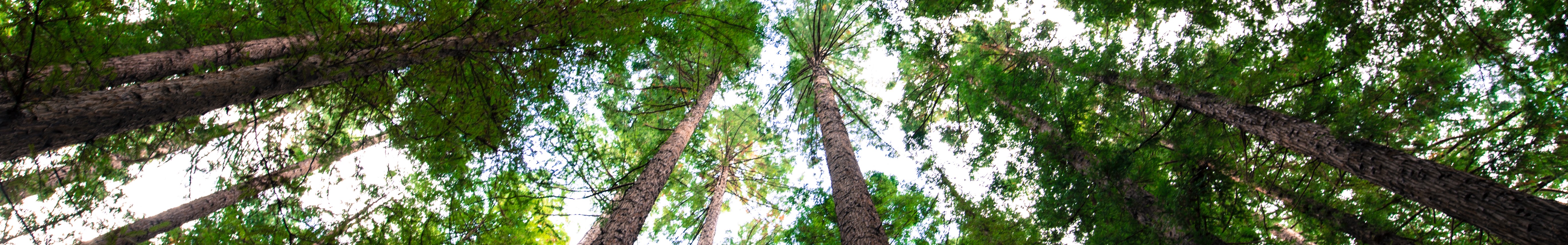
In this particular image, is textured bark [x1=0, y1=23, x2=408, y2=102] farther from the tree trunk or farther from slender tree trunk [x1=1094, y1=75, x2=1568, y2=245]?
the tree trunk

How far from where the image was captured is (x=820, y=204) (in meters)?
7.64

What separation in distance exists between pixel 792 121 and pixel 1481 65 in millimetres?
7596

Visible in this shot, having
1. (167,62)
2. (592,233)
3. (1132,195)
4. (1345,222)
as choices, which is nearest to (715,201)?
(592,233)

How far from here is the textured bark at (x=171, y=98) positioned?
2.42 meters

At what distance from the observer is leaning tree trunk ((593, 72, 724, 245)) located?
5.23m

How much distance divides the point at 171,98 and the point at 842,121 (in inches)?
222

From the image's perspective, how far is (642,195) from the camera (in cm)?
584

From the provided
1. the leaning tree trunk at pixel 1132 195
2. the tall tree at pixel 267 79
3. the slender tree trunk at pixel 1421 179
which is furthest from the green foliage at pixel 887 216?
the tall tree at pixel 267 79

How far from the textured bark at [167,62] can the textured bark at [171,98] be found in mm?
94

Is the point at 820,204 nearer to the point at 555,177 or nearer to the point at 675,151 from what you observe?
the point at 675,151

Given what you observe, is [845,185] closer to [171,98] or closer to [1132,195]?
[1132,195]

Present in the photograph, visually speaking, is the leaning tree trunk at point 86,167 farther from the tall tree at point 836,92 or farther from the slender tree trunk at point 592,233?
the tall tree at point 836,92

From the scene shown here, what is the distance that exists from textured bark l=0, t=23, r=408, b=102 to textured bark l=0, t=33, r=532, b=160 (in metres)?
0.09

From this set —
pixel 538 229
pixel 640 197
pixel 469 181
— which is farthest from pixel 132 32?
pixel 640 197
